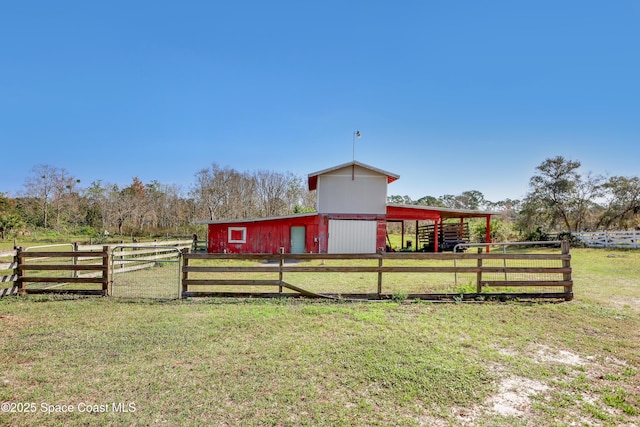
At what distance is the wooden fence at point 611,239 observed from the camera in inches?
851

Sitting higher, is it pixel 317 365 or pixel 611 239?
pixel 611 239

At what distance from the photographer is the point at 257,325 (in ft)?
16.9

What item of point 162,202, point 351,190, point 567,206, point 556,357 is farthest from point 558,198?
point 162,202

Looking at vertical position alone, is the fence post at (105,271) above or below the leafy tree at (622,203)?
below

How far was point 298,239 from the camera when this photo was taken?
19.4 metres

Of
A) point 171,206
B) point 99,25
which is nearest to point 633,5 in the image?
point 99,25

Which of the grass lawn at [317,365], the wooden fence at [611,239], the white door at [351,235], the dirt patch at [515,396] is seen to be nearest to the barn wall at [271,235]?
the white door at [351,235]

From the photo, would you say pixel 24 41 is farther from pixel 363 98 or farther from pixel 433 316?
pixel 433 316

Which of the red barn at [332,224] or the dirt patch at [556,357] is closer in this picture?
the dirt patch at [556,357]

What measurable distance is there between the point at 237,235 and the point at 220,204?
2412 cm

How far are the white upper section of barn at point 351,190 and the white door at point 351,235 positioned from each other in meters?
0.70

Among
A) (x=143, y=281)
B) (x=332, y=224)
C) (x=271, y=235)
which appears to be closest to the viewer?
(x=143, y=281)

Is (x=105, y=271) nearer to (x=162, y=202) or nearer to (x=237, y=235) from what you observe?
(x=237, y=235)

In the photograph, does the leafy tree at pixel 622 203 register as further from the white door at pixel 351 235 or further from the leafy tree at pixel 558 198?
the white door at pixel 351 235
